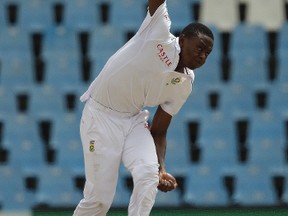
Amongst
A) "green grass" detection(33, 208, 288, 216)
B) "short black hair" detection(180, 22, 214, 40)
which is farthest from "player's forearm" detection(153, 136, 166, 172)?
"green grass" detection(33, 208, 288, 216)

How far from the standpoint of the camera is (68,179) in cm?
867

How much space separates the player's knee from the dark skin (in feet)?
0.31

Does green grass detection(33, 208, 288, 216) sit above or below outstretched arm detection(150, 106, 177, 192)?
below

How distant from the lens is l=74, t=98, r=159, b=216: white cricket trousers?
5344mm

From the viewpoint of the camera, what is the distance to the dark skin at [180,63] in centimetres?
523

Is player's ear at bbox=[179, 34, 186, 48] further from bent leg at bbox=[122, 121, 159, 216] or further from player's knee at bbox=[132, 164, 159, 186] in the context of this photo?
player's knee at bbox=[132, 164, 159, 186]

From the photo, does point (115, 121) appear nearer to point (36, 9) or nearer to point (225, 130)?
point (225, 130)

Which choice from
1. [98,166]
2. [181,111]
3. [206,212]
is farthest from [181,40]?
[181,111]

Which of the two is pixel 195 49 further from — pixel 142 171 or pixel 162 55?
pixel 142 171

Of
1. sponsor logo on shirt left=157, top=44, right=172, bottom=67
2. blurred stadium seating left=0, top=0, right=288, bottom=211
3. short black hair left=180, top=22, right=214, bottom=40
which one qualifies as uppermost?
short black hair left=180, top=22, right=214, bottom=40

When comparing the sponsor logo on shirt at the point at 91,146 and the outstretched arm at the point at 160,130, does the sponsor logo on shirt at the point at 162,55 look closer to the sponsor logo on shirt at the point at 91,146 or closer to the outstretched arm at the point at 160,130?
the outstretched arm at the point at 160,130

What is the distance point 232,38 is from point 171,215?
7.38ft

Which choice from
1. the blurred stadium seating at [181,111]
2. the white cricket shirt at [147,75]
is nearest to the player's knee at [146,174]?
the white cricket shirt at [147,75]

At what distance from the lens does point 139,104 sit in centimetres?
551
